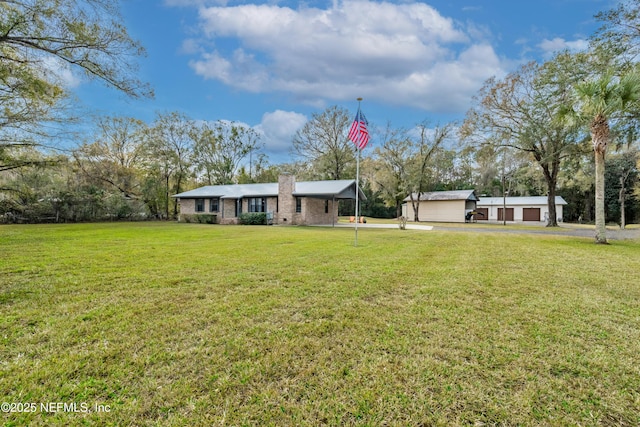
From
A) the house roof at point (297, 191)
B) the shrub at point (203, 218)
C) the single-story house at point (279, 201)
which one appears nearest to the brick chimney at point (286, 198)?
the single-story house at point (279, 201)

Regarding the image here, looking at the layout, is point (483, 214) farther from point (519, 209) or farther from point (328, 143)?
point (328, 143)

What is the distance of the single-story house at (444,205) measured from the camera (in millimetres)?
30531

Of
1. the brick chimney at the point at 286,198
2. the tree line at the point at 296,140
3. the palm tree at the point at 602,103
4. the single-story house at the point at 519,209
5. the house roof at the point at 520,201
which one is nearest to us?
the tree line at the point at 296,140

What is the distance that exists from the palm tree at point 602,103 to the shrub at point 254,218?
18.3m

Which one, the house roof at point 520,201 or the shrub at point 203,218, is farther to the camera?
the house roof at point 520,201

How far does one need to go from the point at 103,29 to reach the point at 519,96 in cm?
2340

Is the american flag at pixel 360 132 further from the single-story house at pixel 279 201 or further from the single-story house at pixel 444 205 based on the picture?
the single-story house at pixel 444 205

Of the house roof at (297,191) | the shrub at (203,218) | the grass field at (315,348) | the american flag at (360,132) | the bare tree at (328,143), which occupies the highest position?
the bare tree at (328,143)

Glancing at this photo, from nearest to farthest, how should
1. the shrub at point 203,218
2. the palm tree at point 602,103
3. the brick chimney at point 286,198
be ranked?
the palm tree at point 602,103 → the brick chimney at point 286,198 → the shrub at point 203,218

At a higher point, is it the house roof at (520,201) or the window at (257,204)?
the house roof at (520,201)

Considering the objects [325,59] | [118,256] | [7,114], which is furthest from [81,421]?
[7,114]

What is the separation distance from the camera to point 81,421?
1797mm

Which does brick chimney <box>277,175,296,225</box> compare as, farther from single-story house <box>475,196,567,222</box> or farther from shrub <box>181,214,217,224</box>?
single-story house <box>475,196,567,222</box>

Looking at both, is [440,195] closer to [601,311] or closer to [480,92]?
[480,92]
